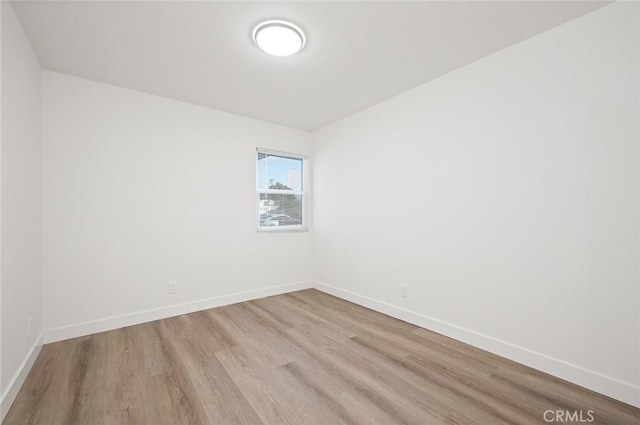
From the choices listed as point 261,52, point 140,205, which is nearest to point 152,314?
point 140,205

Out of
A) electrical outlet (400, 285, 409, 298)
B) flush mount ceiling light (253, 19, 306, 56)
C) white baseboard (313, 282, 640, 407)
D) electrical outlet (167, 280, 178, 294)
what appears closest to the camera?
white baseboard (313, 282, 640, 407)

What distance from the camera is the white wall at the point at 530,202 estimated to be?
171 cm

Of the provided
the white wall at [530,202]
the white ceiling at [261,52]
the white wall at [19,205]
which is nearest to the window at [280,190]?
the white ceiling at [261,52]

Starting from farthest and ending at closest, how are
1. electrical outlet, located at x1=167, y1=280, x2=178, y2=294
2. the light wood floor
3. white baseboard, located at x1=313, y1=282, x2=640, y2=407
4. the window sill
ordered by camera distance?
the window sill → electrical outlet, located at x1=167, y1=280, x2=178, y2=294 → white baseboard, located at x1=313, y1=282, x2=640, y2=407 → the light wood floor

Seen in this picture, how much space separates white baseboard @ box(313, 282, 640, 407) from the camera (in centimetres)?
167

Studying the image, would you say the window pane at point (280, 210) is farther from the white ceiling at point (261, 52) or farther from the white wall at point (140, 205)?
the white ceiling at point (261, 52)

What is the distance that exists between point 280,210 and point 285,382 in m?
2.59

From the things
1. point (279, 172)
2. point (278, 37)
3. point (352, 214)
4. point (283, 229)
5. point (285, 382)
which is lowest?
point (285, 382)

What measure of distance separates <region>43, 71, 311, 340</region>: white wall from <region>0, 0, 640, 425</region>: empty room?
20 mm

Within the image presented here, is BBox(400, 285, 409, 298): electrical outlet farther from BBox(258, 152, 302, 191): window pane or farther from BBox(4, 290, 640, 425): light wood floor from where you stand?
BBox(258, 152, 302, 191): window pane

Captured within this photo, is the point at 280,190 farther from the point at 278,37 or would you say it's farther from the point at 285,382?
the point at 285,382

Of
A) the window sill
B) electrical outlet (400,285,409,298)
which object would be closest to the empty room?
electrical outlet (400,285,409,298)

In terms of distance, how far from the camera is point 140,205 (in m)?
2.93

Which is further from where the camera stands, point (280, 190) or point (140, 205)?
point (280, 190)
